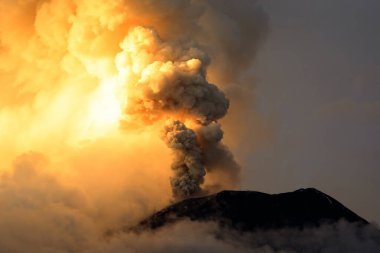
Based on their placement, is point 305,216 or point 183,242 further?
point 305,216

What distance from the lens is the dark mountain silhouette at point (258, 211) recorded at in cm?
10644

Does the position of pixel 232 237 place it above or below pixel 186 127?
below


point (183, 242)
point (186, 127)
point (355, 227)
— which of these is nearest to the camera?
point (186, 127)

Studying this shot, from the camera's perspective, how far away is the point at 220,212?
109312 millimetres

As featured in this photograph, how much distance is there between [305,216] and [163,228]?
81.7ft

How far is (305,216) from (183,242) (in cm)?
2451

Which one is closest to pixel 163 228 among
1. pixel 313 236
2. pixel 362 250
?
pixel 313 236

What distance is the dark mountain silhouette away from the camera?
10644 cm

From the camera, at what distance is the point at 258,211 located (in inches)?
4471

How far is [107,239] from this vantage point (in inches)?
4134

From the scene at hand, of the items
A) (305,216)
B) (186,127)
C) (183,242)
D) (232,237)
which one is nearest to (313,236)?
(305,216)

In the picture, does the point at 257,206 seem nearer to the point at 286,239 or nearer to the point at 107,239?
the point at 286,239

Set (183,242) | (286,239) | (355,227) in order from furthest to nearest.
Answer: (355,227), (286,239), (183,242)

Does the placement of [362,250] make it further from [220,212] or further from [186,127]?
[186,127]
